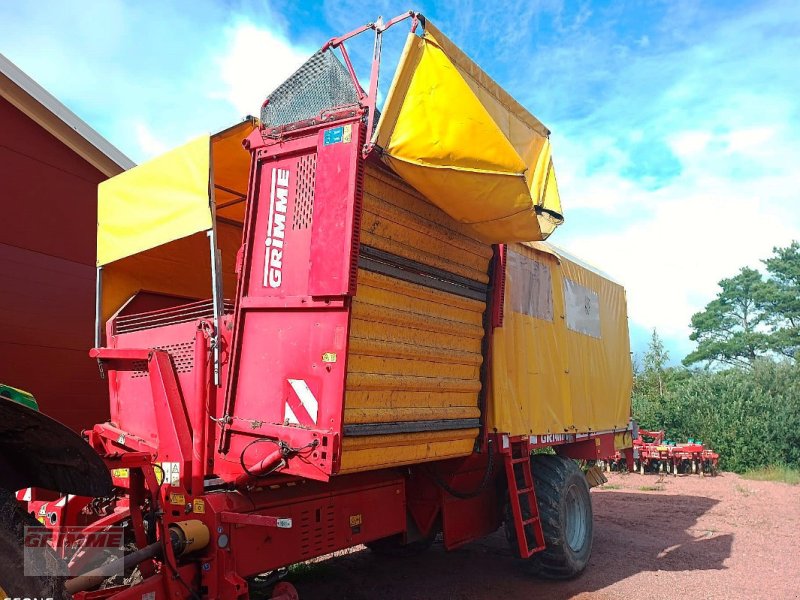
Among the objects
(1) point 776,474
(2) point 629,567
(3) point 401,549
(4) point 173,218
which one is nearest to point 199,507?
(4) point 173,218

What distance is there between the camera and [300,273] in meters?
3.84

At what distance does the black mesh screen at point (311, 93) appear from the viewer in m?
3.93

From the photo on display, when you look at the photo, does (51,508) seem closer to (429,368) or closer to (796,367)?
(429,368)

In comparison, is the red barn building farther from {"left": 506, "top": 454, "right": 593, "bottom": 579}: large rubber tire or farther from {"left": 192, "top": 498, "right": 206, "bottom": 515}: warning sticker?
{"left": 506, "top": 454, "right": 593, "bottom": 579}: large rubber tire

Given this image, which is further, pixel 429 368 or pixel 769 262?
pixel 769 262

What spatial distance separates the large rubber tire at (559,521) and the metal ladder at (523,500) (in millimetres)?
128

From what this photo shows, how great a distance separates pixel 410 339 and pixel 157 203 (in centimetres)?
200

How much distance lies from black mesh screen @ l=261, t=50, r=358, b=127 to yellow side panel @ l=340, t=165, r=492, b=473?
507 millimetres

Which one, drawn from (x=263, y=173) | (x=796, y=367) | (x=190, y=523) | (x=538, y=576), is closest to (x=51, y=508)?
(x=190, y=523)

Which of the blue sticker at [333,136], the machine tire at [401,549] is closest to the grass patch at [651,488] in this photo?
the machine tire at [401,549]

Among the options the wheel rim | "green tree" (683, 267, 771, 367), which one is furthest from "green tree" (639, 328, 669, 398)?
the wheel rim

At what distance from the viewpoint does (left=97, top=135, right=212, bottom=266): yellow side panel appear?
4066 mm

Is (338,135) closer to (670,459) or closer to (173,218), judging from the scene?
(173,218)

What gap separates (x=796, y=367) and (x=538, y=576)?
19157 mm
